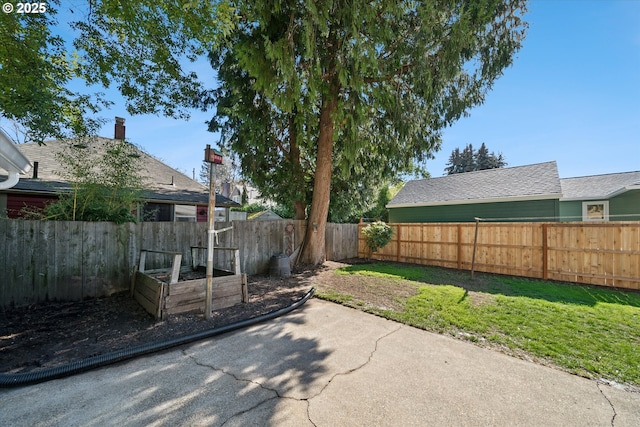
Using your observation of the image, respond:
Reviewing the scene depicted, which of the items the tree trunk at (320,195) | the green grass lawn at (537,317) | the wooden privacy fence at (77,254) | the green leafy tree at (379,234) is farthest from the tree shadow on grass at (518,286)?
the wooden privacy fence at (77,254)

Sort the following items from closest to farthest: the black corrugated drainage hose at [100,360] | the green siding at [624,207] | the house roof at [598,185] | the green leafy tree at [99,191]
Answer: the black corrugated drainage hose at [100,360]
the green leafy tree at [99,191]
the green siding at [624,207]
the house roof at [598,185]

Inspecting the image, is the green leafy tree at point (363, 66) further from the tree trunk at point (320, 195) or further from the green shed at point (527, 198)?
the green shed at point (527, 198)

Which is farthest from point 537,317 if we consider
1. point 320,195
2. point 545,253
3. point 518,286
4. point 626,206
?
point 626,206

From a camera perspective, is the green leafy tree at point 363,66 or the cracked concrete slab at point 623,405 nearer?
the cracked concrete slab at point 623,405

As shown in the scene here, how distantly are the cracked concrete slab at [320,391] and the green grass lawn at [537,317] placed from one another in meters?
0.44

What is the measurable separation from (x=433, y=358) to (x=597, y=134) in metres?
14.7

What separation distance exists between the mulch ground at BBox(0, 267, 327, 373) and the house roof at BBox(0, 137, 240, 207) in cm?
340

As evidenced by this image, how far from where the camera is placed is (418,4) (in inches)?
228

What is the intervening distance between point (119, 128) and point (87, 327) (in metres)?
10.1

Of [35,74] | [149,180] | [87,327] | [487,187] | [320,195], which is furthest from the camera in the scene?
[487,187]

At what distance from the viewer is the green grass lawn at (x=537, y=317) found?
284 cm

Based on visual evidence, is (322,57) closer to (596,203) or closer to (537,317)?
(537,317)

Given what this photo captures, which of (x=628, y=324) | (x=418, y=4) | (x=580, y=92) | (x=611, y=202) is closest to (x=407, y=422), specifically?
(x=628, y=324)

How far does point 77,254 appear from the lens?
14.6 ft
